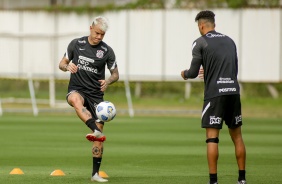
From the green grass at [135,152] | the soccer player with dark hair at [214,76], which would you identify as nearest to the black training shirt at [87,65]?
the green grass at [135,152]

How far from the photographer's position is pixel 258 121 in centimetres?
3055

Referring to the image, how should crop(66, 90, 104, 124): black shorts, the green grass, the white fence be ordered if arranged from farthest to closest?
the white fence
the green grass
crop(66, 90, 104, 124): black shorts

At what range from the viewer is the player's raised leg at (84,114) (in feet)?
43.5

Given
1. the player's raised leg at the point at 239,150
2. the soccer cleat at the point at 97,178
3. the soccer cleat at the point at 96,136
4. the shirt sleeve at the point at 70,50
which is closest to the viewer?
the player's raised leg at the point at 239,150

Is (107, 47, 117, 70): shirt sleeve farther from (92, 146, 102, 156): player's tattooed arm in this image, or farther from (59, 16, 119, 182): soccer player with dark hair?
(92, 146, 102, 156): player's tattooed arm

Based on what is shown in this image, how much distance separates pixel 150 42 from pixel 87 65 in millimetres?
26946

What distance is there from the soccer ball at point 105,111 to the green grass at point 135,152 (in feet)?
3.22

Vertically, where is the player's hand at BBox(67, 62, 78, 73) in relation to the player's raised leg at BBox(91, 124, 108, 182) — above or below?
above

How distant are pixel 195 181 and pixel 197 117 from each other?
1951 centimetres

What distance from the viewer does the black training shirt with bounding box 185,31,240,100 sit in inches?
497

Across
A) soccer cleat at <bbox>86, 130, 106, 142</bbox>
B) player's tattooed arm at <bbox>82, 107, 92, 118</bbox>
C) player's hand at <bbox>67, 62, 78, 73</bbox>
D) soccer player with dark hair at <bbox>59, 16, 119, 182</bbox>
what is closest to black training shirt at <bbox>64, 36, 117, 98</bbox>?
soccer player with dark hair at <bbox>59, 16, 119, 182</bbox>

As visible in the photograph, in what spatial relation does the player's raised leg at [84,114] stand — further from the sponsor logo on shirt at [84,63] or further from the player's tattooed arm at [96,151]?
the player's tattooed arm at [96,151]

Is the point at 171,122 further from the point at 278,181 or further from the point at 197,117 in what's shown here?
the point at 278,181

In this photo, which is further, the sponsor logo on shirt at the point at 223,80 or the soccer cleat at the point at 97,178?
the soccer cleat at the point at 97,178
